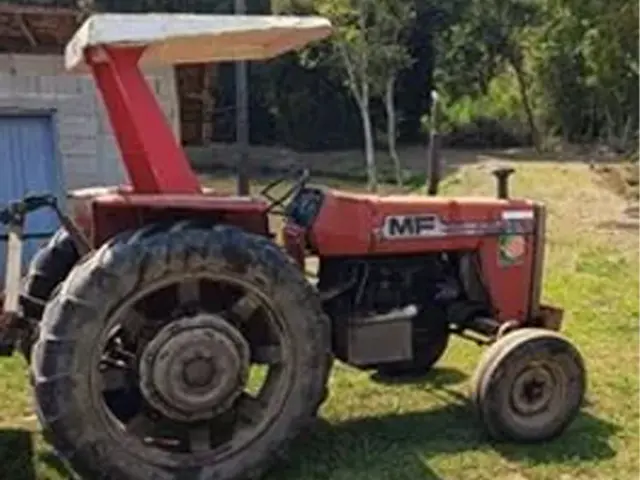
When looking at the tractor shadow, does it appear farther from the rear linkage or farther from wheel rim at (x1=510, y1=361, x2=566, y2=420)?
the rear linkage

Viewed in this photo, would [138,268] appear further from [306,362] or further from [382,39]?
[382,39]

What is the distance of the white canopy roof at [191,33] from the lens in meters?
4.49

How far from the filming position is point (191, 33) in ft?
15.0

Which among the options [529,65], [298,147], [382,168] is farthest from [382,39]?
[298,147]

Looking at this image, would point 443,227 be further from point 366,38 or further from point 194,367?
point 366,38

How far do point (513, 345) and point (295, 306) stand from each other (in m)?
1.13

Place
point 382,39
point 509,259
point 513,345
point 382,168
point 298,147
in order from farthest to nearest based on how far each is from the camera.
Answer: point 298,147, point 382,168, point 382,39, point 509,259, point 513,345

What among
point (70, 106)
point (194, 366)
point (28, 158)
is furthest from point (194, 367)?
point (70, 106)

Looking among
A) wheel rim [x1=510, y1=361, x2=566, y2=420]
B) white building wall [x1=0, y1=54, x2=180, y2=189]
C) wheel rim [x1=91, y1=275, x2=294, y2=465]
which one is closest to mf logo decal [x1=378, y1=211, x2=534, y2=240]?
wheel rim [x1=510, y1=361, x2=566, y2=420]

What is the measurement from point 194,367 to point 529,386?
1.63 metres

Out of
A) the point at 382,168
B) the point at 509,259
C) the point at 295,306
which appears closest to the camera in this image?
the point at 295,306

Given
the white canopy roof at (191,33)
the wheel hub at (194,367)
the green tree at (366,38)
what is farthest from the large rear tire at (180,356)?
the green tree at (366,38)

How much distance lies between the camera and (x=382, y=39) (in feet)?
68.4

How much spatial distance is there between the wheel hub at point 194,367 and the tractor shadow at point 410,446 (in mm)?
465
